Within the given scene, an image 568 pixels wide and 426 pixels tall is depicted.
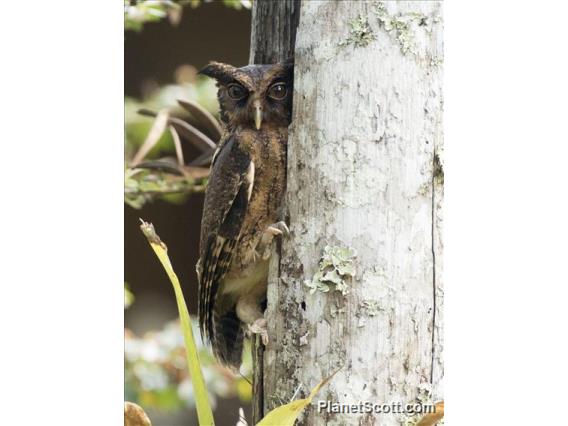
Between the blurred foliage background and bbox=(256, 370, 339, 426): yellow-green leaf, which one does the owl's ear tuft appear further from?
bbox=(256, 370, 339, 426): yellow-green leaf

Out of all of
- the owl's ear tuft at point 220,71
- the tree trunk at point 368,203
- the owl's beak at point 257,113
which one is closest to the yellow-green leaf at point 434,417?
the tree trunk at point 368,203

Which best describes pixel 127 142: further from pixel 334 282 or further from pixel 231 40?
pixel 334 282

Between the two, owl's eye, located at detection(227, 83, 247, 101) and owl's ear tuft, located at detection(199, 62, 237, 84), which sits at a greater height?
owl's ear tuft, located at detection(199, 62, 237, 84)

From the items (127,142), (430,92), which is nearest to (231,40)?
(127,142)

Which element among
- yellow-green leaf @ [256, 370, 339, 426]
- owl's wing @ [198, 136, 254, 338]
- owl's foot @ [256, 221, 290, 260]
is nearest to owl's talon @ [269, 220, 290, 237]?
owl's foot @ [256, 221, 290, 260]

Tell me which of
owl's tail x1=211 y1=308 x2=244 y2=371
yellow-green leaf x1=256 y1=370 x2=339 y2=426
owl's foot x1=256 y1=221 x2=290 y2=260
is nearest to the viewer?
yellow-green leaf x1=256 y1=370 x2=339 y2=426

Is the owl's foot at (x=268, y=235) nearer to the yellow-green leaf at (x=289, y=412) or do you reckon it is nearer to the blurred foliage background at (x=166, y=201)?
the blurred foliage background at (x=166, y=201)

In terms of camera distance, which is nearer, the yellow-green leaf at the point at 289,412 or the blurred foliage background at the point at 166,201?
the yellow-green leaf at the point at 289,412
